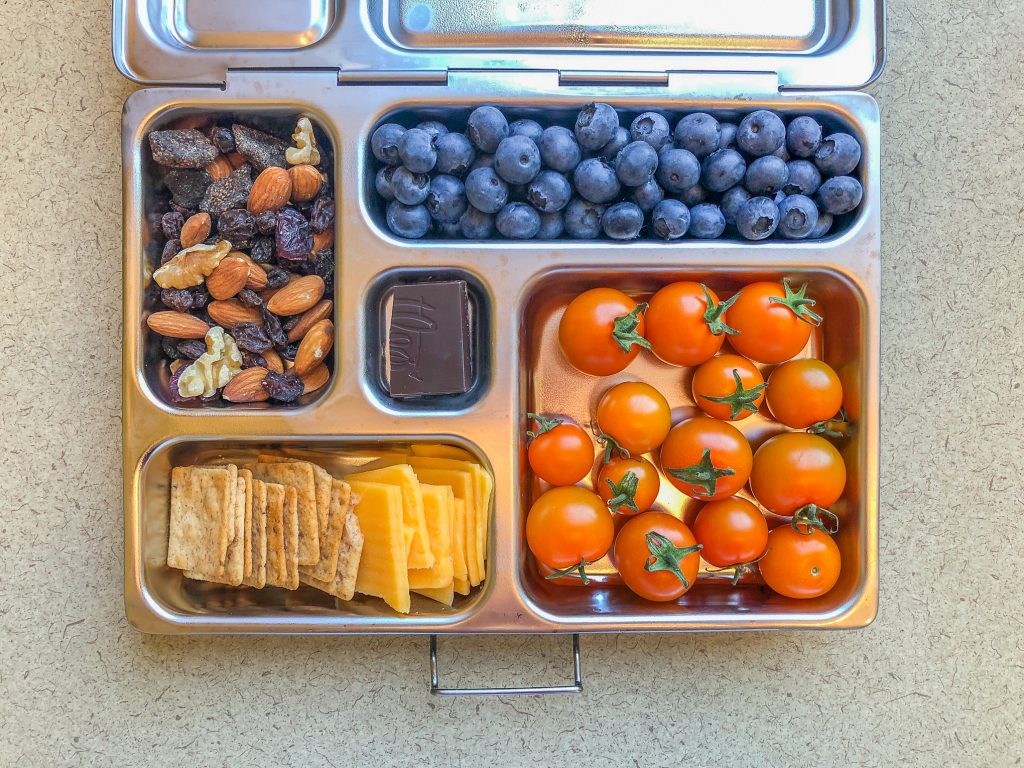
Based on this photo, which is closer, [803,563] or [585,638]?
[803,563]

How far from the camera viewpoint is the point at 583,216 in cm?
106

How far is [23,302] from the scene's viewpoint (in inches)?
46.9

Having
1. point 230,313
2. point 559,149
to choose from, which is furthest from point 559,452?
point 230,313

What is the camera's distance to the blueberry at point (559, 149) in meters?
1.03

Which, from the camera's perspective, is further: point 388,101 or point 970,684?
point 970,684

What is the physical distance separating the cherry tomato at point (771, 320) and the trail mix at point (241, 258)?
2.09ft

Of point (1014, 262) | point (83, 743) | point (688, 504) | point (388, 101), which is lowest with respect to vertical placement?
point (83, 743)

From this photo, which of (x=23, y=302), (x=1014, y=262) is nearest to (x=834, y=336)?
(x=1014, y=262)

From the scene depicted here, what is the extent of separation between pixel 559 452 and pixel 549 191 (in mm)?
390

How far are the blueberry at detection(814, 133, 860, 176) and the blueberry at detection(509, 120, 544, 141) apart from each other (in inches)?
16.7

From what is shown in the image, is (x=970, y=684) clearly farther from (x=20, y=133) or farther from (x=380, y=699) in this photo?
(x=20, y=133)

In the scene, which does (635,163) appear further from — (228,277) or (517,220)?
(228,277)

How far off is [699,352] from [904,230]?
461 mm

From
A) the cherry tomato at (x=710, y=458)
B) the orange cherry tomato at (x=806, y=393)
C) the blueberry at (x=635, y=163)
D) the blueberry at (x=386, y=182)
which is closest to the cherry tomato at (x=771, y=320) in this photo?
the orange cherry tomato at (x=806, y=393)
